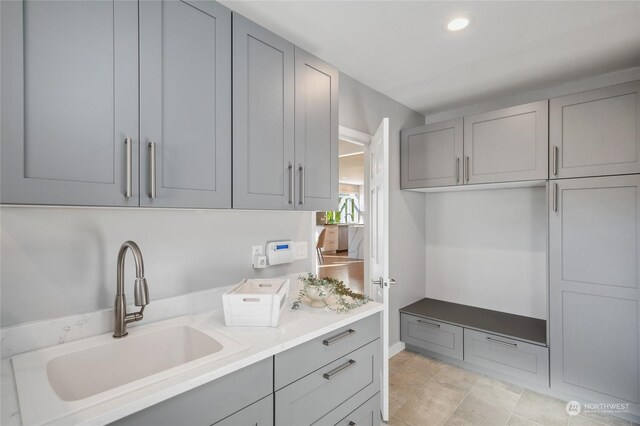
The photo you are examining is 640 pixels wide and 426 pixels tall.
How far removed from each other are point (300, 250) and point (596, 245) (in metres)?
2.03

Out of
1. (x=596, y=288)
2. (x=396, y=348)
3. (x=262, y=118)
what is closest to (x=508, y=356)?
(x=596, y=288)

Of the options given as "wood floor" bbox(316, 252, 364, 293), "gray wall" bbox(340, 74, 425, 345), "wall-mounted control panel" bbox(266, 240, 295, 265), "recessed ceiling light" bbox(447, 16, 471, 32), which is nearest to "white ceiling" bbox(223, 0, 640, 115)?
"recessed ceiling light" bbox(447, 16, 471, 32)

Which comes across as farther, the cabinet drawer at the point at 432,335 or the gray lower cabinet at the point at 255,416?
the cabinet drawer at the point at 432,335

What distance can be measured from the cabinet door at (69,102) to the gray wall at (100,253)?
0.37 m

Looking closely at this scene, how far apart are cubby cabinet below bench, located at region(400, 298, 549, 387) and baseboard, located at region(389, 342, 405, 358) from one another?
0.19 ft

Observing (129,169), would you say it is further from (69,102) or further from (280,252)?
(280,252)

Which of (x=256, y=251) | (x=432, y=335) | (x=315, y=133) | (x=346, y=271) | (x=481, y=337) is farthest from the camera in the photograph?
(x=346, y=271)

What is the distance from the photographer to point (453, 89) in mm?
2787

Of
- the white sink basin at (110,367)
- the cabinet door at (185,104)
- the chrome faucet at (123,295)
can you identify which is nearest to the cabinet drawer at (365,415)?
the white sink basin at (110,367)

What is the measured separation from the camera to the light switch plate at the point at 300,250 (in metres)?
2.08

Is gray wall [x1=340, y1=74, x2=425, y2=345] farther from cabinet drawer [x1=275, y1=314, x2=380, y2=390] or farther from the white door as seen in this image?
cabinet drawer [x1=275, y1=314, x2=380, y2=390]

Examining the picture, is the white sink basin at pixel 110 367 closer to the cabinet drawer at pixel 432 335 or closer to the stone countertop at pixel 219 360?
the stone countertop at pixel 219 360

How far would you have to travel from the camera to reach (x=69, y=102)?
956 millimetres

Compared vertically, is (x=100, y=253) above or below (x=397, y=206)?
below
